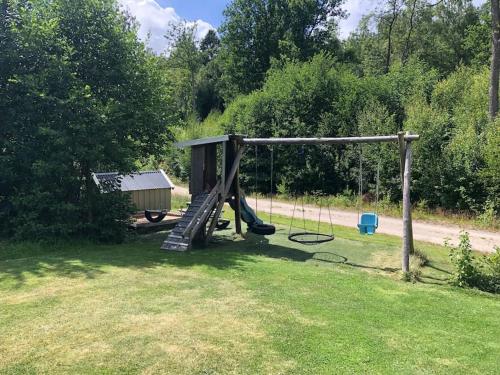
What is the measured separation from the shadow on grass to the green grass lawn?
0.06 metres

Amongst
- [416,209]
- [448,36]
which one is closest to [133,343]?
[416,209]

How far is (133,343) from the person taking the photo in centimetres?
521

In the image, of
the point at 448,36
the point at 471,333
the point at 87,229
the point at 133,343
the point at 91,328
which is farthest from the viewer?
the point at 448,36

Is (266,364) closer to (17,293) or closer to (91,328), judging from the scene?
(91,328)

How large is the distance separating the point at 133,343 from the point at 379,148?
56.2 ft

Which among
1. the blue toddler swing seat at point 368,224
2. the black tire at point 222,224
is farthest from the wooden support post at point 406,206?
the black tire at point 222,224

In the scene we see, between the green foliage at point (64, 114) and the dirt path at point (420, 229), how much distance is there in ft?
25.9

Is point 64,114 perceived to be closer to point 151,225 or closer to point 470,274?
point 151,225

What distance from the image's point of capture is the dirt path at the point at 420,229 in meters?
13.6

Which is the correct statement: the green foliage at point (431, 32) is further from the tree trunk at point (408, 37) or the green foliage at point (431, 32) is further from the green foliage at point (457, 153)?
the green foliage at point (457, 153)

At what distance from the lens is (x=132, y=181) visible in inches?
612

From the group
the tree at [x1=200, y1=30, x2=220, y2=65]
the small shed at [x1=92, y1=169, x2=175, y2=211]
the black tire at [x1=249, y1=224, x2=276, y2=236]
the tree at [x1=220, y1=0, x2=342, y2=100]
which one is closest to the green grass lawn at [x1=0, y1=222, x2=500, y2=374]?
the black tire at [x1=249, y1=224, x2=276, y2=236]

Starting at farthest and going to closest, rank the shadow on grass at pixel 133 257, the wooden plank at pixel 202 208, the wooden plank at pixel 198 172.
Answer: the wooden plank at pixel 198 172 → the wooden plank at pixel 202 208 → the shadow on grass at pixel 133 257

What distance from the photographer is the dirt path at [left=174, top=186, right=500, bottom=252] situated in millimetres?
Result: 13617
